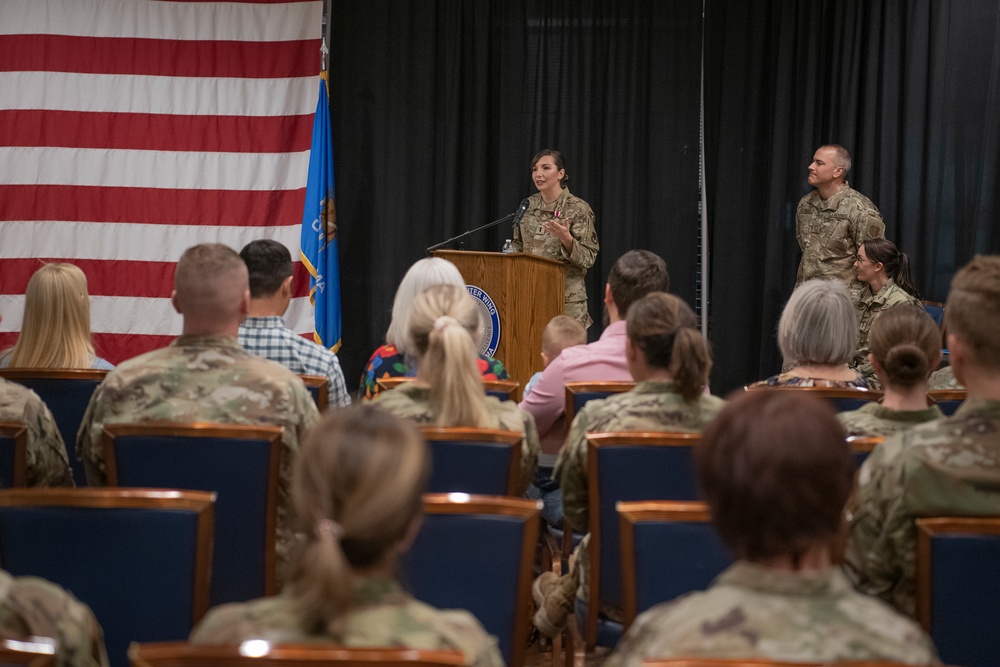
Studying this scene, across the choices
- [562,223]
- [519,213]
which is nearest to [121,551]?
[519,213]

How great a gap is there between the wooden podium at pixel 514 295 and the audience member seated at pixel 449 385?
116 inches

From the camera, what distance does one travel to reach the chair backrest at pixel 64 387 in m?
3.18

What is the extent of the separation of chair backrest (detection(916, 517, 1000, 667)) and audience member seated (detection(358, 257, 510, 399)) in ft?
6.08

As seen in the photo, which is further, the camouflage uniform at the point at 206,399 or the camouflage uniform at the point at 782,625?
the camouflage uniform at the point at 206,399

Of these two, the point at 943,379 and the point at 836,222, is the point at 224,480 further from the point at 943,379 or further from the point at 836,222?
the point at 836,222

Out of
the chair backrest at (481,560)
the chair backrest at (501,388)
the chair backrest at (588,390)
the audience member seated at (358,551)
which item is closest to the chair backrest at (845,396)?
the chair backrest at (588,390)

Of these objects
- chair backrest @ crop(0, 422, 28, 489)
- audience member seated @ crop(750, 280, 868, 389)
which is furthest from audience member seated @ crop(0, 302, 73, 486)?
audience member seated @ crop(750, 280, 868, 389)

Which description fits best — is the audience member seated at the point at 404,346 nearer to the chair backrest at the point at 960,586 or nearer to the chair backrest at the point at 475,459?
the chair backrest at the point at 475,459

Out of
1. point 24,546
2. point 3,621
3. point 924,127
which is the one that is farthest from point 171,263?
point 3,621

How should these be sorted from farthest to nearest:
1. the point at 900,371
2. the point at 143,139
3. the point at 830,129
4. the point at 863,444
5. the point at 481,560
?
1. the point at 830,129
2. the point at 143,139
3. the point at 900,371
4. the point at 863,444
5. the point at 481,560

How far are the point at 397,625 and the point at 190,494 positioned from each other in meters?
0.71

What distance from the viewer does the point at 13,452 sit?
7.57 ft

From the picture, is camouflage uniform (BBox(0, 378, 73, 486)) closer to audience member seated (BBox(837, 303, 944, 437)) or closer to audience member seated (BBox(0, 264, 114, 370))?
audience member seated (BBox(0, 264, 114, 370))

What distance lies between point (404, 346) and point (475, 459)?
3.77 ft
